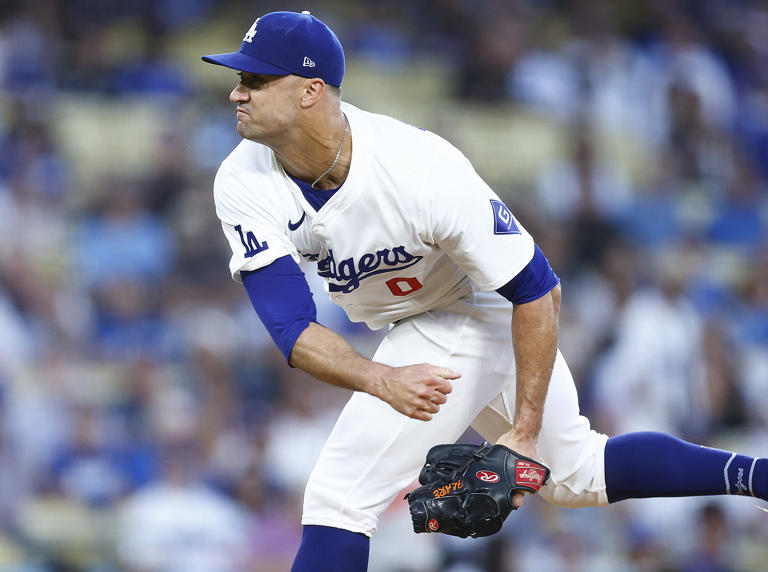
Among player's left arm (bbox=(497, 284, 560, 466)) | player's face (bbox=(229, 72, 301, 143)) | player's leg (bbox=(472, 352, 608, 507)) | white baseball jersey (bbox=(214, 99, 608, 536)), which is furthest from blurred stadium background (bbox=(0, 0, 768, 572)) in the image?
player's face (bbox=(229, 72, 301, 143))

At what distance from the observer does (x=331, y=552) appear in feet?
11.1

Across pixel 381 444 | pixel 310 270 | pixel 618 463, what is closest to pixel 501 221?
pixel 381 444

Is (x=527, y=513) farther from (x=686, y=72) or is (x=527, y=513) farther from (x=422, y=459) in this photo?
(x=686, y=72)

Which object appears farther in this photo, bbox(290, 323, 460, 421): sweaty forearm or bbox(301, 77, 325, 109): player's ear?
bbox(301, 77, 325, 109): player's ear

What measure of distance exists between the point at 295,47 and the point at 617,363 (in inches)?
168

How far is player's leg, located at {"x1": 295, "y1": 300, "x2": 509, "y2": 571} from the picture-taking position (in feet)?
11.2

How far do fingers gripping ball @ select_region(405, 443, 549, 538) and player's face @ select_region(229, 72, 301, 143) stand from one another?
1.09 meters

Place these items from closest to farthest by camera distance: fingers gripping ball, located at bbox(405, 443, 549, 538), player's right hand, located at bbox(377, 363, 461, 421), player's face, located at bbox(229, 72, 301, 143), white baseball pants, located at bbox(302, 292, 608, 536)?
player's right hand, located at bbox(377, 363, 461, 421), fingers gripping ball, located at bbox(405, 443, 549, 538), player's face, located at bbox(229, 72, 301, 143), white baseball pants, located at bbox(302, 292, 608, 536)

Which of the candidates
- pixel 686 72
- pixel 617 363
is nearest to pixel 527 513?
pixel 617 363

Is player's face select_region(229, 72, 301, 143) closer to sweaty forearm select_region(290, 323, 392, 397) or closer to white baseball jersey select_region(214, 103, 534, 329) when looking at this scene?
white baseball jersey select_region(214, 103, 534, 329)

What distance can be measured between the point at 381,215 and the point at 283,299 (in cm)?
39

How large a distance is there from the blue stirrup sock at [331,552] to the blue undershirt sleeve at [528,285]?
0.87 meters

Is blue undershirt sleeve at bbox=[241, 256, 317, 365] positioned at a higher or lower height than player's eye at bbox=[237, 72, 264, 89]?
lower

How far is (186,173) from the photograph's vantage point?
7.55m
